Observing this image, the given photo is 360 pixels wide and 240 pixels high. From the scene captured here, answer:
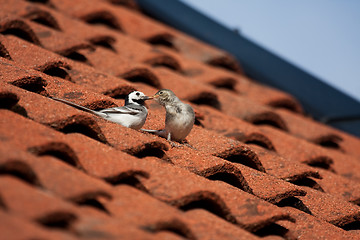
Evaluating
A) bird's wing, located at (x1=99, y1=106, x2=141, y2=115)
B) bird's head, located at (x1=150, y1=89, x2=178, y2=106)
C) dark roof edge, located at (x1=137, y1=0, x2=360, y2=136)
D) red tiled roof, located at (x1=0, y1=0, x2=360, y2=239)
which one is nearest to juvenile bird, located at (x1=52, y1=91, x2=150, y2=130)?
bird's wing, located at (x1=99, y1=106, x2=141, y2=115)

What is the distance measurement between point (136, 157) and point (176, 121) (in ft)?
2.82

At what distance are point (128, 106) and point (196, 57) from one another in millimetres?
3932

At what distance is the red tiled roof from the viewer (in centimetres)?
279

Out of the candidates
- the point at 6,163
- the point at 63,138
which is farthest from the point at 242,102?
the point at 6,163

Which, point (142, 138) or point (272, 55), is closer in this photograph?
point (142, 138)

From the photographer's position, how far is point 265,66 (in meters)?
9.98

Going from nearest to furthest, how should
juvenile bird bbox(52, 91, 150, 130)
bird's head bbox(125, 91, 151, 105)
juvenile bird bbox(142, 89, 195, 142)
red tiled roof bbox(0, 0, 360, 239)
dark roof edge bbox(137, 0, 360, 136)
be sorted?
red tiled roof bbox(0, 0, 360, 239) → juvenile bird bbox(52, 91, 150, 130) → juvenile bird bbox(142, 89, 195, 142) → bird's head bbox(125, 91, 151, 105) → dark roof edge bbox(137, 0, 360, 136)

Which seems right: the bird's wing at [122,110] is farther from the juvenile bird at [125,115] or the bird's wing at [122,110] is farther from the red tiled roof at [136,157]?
the red tiled roof at [136,157]

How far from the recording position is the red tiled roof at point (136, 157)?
9.16ft

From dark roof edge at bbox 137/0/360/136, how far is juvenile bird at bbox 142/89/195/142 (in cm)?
508

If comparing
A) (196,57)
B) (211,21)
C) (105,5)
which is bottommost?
(196,57)

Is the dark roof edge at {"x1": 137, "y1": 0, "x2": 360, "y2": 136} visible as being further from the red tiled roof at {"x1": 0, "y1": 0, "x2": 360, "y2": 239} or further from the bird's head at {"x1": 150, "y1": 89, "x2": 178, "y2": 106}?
the bird's head at {"x1": 150, "y1": 89, "x2": 178, "y2": 106}

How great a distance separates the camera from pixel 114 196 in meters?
3.05

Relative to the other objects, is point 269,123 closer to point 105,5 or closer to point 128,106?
point 128,106
